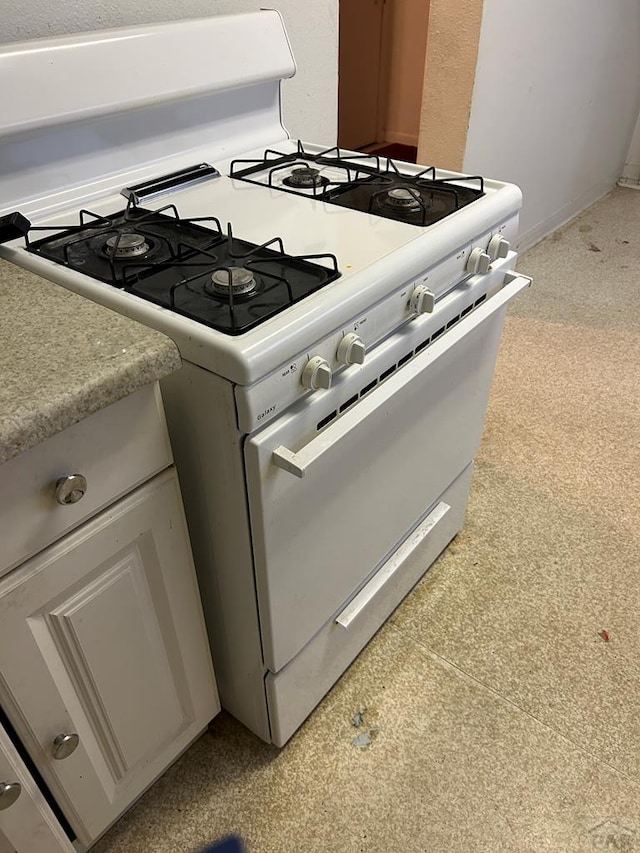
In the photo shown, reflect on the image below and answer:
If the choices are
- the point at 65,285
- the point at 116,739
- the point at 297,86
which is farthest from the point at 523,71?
the point at 116,739

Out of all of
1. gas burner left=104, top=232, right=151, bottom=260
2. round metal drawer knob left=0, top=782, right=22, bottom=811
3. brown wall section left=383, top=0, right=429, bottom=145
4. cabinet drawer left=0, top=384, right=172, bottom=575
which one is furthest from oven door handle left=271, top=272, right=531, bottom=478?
brown wall section left=383, top=0, right=429, bottom=145

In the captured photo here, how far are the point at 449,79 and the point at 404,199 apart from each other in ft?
4.95

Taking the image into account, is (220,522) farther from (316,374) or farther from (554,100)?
(554,100)

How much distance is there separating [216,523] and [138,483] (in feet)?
0.51

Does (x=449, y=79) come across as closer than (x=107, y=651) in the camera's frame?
No

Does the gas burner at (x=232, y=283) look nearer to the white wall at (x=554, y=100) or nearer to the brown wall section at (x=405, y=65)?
the white wall at (x=554, y=100)

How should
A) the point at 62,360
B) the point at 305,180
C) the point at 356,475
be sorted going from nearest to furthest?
the point at 62,360 < the point at 356,475 < the point at 305,180

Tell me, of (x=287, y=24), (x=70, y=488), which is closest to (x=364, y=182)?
(x=287, y=24)

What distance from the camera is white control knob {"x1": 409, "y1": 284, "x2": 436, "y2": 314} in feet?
2.98

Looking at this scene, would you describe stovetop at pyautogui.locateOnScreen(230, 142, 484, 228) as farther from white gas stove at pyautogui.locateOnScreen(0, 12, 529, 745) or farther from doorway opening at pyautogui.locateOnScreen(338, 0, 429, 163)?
doorway opening at pyautogui.locateOnScreen(338, 0, 429, 163)

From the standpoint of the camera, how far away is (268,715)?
1.09m

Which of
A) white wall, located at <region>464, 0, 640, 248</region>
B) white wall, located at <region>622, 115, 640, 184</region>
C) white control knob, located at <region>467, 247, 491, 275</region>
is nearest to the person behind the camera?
white control knob, located at <region>467, 247, 491, 275</region>

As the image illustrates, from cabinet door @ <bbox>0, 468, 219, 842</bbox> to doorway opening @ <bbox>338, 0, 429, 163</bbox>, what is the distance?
128 inches

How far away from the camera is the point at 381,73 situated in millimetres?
3814
